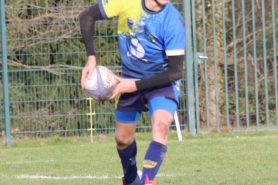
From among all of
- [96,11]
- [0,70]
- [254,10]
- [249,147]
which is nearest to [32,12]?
[0,70]

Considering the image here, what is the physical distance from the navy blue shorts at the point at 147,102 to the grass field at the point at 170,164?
82cm

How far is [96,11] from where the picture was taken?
6.18 m

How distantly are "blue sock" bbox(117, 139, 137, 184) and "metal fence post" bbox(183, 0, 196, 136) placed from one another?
560cm

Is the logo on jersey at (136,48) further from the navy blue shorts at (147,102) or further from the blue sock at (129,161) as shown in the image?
the blue sock at (129,161)

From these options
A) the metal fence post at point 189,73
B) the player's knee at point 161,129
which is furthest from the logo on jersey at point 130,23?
the metal fence post at point 189,73

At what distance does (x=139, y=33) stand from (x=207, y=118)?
646cm

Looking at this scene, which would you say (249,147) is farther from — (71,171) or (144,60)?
(144,60)

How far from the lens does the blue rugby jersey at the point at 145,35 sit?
5.87m

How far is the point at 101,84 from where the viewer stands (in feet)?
18.5

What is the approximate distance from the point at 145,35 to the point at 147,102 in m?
0.57

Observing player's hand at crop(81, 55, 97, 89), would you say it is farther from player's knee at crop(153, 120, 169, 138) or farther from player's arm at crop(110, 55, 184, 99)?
player's knee at crop(153, 120, 169, 138)

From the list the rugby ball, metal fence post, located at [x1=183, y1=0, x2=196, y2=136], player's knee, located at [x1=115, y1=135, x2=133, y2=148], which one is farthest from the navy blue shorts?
metal fence post, located at [x1=183, y1=0, x2=196, y2=136]

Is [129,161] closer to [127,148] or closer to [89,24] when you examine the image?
[127,148]

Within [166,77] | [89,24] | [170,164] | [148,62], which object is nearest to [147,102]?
[148,62]
